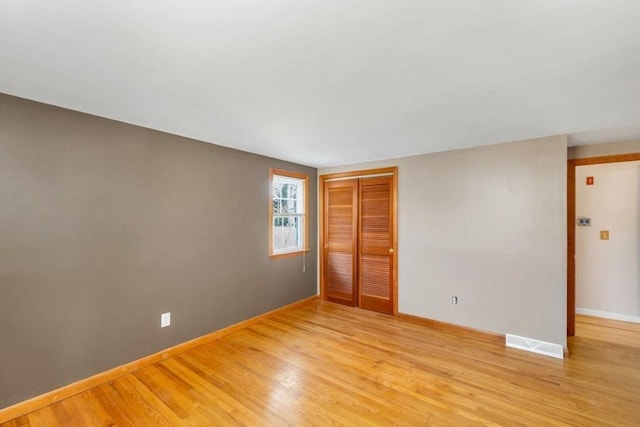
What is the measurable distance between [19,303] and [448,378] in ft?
11.0

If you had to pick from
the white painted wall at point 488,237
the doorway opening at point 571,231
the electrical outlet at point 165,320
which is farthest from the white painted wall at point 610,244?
the electrical outlet at point 165,320

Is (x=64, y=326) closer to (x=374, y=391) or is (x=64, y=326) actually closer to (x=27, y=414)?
(x=27, y=414)

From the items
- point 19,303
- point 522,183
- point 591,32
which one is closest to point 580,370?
point 522,183

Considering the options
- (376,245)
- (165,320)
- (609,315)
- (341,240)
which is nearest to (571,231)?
(609,315)

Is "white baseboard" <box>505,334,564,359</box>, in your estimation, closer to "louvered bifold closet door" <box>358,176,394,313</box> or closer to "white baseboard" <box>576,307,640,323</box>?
"louvered bifold closet door" <box>358,176,394,313</box>

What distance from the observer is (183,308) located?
2873mm

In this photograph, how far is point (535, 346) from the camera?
2.88 m

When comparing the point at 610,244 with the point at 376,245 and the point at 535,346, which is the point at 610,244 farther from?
the point at 376,245

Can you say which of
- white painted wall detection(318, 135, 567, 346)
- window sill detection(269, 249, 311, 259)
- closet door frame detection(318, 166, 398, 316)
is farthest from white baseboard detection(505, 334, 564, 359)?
window sill detection(269, 249, 311, 259)

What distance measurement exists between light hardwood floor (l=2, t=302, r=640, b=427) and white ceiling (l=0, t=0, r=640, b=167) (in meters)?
2.22

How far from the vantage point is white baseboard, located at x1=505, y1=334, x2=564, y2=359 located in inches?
109

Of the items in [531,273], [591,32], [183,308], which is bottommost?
[183,308]

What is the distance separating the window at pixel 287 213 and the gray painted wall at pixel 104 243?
57 cm

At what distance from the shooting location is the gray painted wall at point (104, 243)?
6.40 ft
